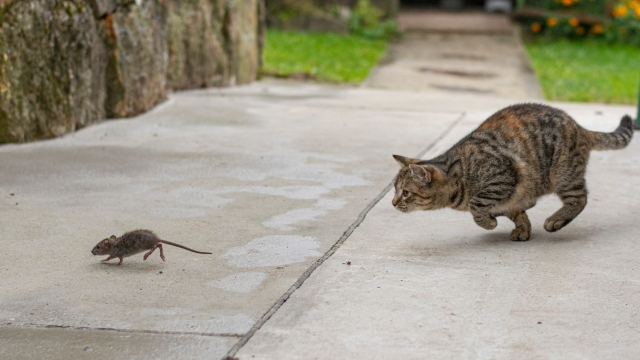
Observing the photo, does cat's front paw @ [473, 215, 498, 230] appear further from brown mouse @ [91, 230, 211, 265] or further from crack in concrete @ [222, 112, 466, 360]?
brown mouse @ [91, 230, 211, 265]

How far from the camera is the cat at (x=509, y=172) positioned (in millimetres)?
4883

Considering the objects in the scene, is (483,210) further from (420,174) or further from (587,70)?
(587,70)

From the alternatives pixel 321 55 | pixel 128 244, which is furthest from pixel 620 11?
pixel 128 244

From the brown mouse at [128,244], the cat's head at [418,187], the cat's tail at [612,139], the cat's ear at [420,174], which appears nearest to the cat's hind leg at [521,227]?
the cat's head at [418,187]

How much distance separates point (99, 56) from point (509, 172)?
16.4 feet

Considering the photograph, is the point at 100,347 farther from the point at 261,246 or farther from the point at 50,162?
the point at 50,162

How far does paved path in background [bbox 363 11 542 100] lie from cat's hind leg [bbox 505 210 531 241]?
7.09m

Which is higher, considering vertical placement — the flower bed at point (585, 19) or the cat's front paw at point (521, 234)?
the cat's front paw at point (521, 234)

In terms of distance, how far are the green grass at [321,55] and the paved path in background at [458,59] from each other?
0.36 metres

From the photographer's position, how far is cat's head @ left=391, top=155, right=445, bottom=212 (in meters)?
4.80

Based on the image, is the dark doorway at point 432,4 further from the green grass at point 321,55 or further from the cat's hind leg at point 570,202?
the cat's hind leg at point 570,202

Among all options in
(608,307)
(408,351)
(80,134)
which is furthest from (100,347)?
(80,134)

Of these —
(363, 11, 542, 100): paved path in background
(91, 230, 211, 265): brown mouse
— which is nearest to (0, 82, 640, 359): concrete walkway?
(91, 230, 211, 265): brown mouse

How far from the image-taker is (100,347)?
3441mm
